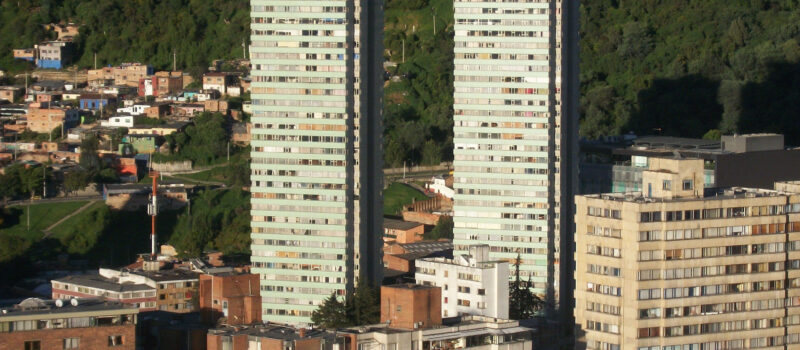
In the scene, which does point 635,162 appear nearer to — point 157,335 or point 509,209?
point 509,209

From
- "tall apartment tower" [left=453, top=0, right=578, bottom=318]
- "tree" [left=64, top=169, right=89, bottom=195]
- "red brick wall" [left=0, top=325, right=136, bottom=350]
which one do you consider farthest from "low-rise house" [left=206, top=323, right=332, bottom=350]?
"tree" [left=64, top=169, right=89, bottom=195]

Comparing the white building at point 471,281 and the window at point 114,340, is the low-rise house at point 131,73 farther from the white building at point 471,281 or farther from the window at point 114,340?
the window at point 114,340

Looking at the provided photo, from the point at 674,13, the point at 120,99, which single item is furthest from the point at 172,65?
the point at 674,13

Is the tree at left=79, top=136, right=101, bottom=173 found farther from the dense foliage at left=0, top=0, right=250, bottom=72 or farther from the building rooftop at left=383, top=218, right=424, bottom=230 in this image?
the building rooftop at left=383, top=218, right=424, bottom=230

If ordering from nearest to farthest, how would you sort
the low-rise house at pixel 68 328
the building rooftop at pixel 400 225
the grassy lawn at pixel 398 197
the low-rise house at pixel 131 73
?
the low-rise house at pixel 68 328 < the building rooftop at pixel 400 225 < the grassy lawn at pixel 398 197 < the low-rise house at pixel 131 73

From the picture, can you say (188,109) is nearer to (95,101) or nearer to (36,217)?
(95,101)

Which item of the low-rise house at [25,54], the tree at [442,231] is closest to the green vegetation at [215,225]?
the tree at [442,231]

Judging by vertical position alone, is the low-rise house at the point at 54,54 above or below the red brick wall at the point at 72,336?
above

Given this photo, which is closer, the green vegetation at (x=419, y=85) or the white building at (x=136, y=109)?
the green vegetation at (x=419, y=85)
